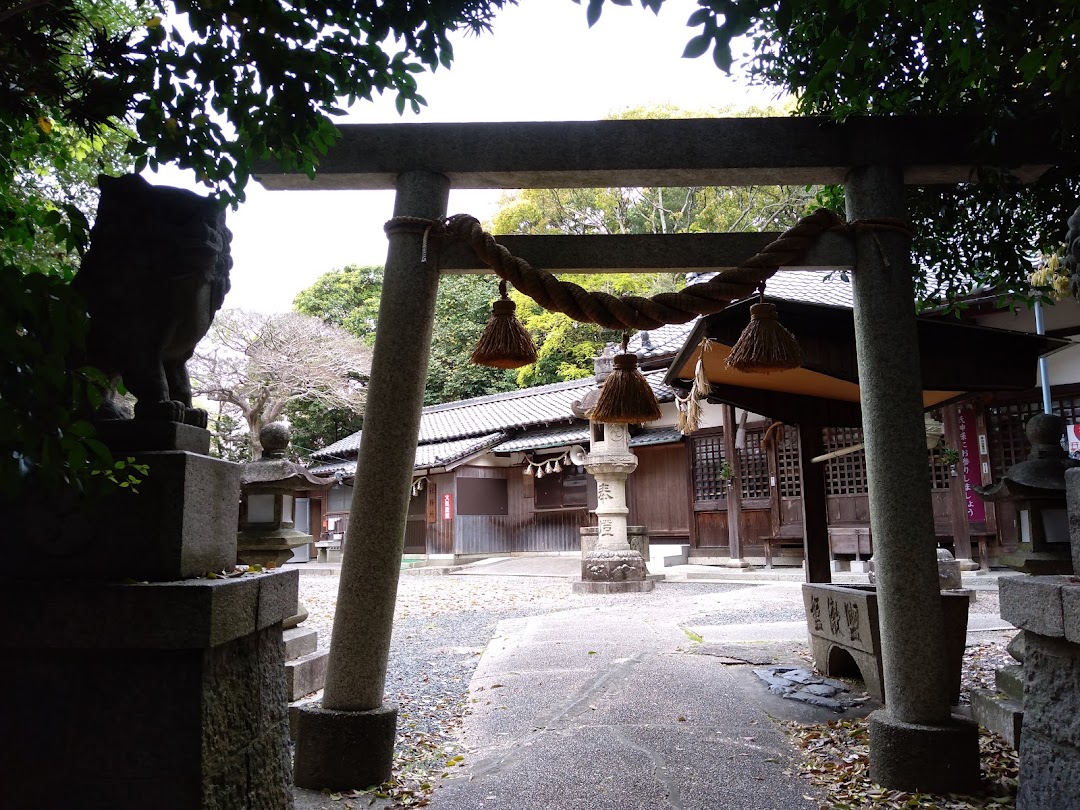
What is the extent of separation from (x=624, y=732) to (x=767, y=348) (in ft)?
7.71

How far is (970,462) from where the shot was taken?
1242cm

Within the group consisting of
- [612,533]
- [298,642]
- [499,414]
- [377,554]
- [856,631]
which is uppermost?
[499,414]

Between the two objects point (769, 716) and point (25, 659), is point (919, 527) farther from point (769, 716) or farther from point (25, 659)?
point (25, 659)

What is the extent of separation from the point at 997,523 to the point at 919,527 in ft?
35.2

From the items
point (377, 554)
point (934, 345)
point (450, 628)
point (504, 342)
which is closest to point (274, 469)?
point (377, 554)

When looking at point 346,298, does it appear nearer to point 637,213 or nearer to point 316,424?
point 316,424

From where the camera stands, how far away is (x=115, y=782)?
193 centimetres

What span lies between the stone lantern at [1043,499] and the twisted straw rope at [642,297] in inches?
80.4

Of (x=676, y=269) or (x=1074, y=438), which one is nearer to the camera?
(x=676, y=269)

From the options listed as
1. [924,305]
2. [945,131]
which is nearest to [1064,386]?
[924,305]

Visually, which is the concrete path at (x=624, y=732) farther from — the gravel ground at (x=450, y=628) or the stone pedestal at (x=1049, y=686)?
the stone pedestal at (x=1049, y=686)

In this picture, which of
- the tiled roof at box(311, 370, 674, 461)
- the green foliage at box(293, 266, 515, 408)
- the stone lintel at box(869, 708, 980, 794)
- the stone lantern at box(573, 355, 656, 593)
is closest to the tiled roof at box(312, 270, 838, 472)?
the tiled roof at box(311, 370, 674, 461)

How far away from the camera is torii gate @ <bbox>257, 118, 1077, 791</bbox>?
3.41m

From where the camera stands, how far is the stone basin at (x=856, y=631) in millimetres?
4387
